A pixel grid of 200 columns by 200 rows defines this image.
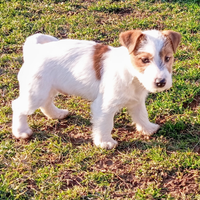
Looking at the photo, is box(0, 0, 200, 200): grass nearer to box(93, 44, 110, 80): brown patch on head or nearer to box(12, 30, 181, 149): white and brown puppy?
box(12, 30, 181, 149): white and brown puppy

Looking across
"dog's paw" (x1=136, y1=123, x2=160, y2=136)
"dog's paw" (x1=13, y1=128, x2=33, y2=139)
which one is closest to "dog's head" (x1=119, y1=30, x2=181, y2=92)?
"dog's paw" (x1=136, y1=123, x2=160, y2=136)

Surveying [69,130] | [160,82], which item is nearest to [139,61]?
[160,82]

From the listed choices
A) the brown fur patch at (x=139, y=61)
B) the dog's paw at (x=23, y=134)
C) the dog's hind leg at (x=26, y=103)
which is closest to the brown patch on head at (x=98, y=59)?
the brown fur patch at (x=139, y=61)

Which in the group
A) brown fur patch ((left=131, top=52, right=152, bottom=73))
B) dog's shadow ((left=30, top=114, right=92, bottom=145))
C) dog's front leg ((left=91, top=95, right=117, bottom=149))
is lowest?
dog's shadow ((left=30, top=114, right=92, bottom=145))

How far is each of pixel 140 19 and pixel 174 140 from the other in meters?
4.34

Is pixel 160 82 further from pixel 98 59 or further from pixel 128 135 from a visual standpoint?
pixel 128 135

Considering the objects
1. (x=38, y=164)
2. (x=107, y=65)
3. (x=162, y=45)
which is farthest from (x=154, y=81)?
(x=38, y=164)

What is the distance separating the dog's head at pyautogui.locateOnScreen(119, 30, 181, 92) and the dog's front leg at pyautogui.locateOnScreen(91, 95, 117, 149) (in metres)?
0.67

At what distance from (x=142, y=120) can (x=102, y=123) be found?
0.77 meters

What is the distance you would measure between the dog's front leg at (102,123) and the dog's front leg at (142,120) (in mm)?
539

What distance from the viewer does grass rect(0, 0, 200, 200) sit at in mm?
3889

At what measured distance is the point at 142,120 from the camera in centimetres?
476

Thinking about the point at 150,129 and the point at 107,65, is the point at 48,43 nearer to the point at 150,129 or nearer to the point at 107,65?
the point at 107,65

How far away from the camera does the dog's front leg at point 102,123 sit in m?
4.23
